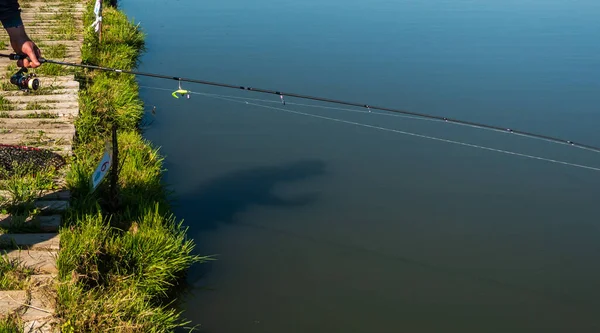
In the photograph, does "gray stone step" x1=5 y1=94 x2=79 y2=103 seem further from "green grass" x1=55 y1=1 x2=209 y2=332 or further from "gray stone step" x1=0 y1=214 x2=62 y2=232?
"gray stone step" x1=0 y1=214 x2=62 y2=232

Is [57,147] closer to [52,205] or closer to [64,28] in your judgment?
[52,205]

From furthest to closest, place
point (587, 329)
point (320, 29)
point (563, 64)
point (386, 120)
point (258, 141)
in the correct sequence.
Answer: point (320, 29) → point (563, 64) → point (386, 120) → point (258, 141) → point (587, 329)

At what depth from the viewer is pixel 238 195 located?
291 inches

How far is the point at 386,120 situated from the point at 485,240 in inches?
120

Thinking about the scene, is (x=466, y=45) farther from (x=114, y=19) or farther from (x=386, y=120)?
(x=114, y=19)

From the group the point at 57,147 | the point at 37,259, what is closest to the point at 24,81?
the point at 37,259

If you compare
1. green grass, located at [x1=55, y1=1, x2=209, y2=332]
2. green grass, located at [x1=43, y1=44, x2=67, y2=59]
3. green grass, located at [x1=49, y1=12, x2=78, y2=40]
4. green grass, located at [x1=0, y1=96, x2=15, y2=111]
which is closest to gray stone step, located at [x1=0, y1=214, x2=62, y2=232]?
green grass, located at [x1=55, y1=1, x2=209, y2=332]

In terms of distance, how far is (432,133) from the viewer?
8.95 m

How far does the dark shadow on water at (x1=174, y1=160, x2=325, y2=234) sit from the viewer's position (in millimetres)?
6988

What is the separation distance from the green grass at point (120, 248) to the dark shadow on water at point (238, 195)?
345mm

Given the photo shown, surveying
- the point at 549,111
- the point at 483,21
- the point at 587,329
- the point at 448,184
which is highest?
the point at 483,21

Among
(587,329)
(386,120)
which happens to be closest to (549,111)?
(386,120)

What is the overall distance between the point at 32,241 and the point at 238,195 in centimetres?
256

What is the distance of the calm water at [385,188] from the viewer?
5738 mm
